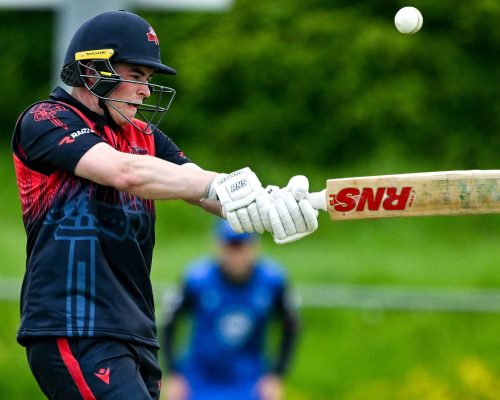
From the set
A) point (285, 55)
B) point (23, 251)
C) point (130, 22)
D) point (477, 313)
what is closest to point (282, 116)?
point (285, 55)

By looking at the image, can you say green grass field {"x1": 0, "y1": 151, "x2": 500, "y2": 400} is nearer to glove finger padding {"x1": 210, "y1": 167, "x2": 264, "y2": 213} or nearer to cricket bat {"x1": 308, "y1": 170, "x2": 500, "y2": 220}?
cricket bat {"x1": 308, "y1": 170, "x2": 500, "y2": 220}

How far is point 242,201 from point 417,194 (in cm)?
73

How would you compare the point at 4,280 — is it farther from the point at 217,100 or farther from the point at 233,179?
the point at 233,179

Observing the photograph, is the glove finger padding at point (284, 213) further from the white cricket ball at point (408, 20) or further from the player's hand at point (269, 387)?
the player's hand at point (269, 387)

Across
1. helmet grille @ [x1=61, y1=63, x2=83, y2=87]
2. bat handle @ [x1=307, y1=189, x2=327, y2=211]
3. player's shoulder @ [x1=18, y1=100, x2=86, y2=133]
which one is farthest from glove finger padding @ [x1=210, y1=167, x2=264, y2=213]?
helmet grille @ [x1=61, y1=63, x2=83, y2=87]

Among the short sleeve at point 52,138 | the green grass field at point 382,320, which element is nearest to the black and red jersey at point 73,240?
the short sleeve at point 52,138

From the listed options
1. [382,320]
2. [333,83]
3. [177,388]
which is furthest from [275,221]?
[333,83]

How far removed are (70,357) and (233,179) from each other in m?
0.95

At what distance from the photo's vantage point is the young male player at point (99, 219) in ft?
16.9

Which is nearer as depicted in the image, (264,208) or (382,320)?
(264,208)

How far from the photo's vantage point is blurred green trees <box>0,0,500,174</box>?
16.2m

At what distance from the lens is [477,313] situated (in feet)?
41.5

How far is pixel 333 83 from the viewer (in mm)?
16953

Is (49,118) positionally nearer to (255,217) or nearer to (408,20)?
(255,217)
